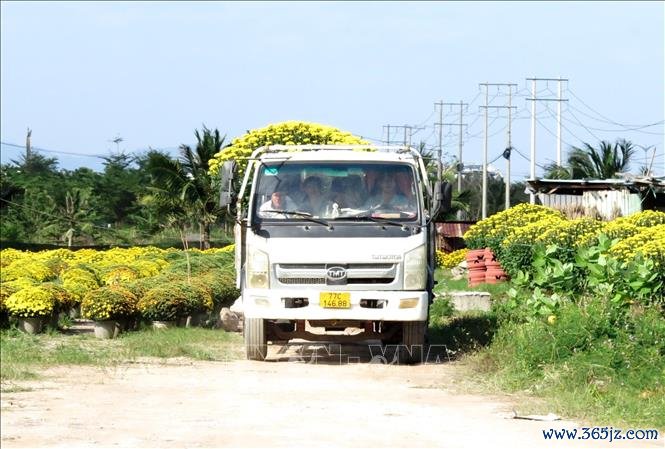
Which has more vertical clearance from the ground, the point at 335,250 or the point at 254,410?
the point at 335,250

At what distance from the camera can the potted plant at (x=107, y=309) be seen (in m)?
16.7

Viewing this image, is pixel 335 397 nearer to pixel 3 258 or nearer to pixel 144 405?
pixel 144 405

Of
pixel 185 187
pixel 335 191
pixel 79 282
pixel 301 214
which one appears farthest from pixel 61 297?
pixel 185 187

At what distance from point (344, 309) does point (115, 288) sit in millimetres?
4274

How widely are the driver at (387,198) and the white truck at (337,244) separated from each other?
1cm

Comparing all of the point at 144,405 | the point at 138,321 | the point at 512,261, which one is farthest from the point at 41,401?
the point at 512,261

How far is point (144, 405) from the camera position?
1072 cm

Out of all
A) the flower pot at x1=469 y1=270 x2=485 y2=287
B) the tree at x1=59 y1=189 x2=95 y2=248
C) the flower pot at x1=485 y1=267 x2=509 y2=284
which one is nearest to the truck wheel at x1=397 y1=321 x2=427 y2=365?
the flower pot at x1=485 y1=267 x2=509 y2=284

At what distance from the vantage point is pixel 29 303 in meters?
16.5

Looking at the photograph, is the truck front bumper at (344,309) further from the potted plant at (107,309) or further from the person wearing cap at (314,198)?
the potted plant at (107,309)

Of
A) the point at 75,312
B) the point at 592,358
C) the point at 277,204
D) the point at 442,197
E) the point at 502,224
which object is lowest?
the point at 75,312

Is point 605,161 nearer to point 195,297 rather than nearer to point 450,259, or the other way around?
point 450,259

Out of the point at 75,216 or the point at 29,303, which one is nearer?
the point at 29,303

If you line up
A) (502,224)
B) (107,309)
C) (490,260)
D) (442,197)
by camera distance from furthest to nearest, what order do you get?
(502,224), (490,260), (107,309), (442,197)
